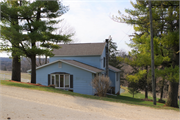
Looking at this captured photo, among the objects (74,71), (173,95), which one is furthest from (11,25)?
(173,95)

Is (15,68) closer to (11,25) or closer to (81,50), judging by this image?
(11,25)

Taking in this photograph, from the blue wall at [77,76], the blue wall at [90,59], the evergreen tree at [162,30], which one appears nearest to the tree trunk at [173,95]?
the evergreen tree at [162,30]

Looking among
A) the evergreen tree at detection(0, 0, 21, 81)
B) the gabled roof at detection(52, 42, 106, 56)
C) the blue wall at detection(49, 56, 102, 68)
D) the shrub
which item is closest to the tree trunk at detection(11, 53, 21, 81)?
the evergreen tree at detection(0, 0, 21, 81)

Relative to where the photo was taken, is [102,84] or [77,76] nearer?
[102,84]

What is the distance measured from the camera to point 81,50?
23.4 m

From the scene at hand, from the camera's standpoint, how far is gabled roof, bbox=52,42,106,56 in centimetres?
2224

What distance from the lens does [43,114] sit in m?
6.62

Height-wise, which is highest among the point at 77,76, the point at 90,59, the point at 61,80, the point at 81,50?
the point at 81,50

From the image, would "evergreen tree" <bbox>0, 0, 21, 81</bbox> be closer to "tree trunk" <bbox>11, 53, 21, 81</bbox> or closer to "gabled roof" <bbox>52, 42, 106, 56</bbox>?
"tree trunk" <bbox>11, 53, 21, 81</bbox>

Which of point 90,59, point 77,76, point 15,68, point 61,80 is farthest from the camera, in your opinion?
point 90,59

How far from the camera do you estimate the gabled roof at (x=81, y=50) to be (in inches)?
876

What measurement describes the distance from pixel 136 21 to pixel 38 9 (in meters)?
9.58

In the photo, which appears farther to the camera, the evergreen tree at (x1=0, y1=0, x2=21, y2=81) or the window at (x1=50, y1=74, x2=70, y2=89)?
the window at (x1=50, y1=74, x2=70, y2=89)

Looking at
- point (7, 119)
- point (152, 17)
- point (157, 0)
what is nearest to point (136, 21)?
point (152, 17)
